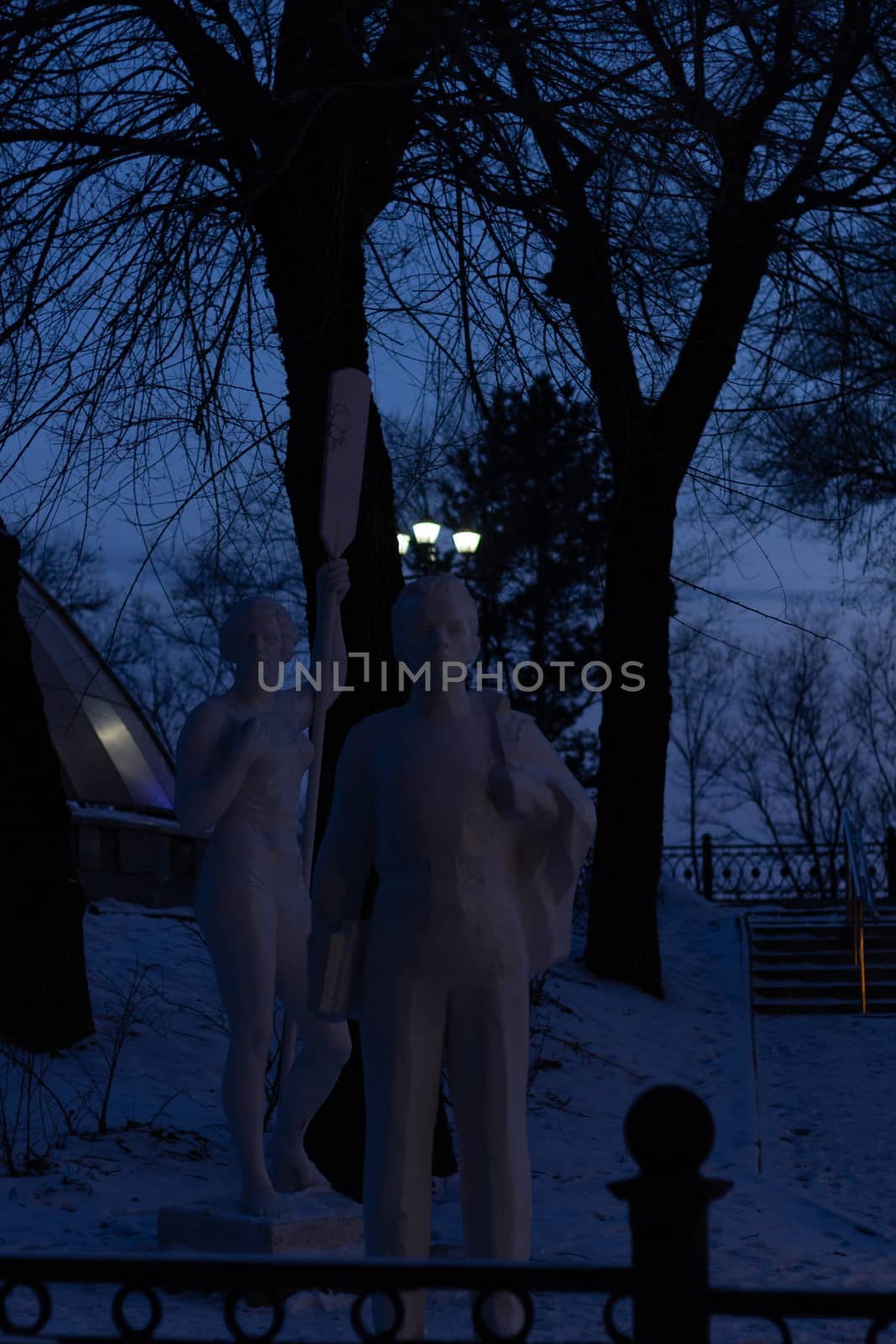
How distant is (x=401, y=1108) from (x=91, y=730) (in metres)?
15.7

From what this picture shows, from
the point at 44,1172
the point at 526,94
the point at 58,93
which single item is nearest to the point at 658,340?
the point at 526,94

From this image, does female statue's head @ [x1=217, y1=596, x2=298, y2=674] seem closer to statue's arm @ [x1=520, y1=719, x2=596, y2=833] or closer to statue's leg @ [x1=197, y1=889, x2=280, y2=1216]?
statue's leg @ [x1=197, y1=889, x2=280, y2=1216]

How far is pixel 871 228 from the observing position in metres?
10.3

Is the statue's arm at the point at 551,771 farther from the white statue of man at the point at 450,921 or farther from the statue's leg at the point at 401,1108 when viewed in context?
the statue's leg at the point at 401,1108

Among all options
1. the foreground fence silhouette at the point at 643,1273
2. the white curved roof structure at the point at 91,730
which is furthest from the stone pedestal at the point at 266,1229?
the white curved roof structure at the point at 91,730

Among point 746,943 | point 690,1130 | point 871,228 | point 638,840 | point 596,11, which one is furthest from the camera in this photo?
point 746,943

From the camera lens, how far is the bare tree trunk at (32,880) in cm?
924

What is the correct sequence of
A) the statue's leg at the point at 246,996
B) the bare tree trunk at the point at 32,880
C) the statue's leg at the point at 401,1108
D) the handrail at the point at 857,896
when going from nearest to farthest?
the statue's leg at the point at 401,1108, the statue's leg at the point at 246,996, the bare tree trunk at the point at 32,880, the handrail at the point at 857,896

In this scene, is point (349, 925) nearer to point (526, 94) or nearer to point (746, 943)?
point (526, 94)

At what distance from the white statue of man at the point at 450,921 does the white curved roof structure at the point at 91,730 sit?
14.0m

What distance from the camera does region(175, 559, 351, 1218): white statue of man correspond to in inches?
233

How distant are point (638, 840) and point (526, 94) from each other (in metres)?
8.42

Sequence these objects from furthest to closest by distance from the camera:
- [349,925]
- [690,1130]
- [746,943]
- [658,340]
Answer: [746,943] < [658,340] < [349,925] < [690,1130]

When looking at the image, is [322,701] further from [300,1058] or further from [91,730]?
[91,730]
